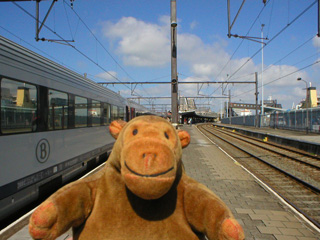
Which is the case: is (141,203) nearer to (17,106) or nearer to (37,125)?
(17,106)

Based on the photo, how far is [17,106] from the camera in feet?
15.0

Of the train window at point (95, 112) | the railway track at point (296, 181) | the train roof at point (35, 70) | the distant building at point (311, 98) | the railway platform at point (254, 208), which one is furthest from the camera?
the distant building at point (311, 98)

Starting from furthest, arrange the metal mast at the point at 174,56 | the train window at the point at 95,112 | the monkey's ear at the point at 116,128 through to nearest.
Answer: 1. the metal mast at the point at 174,56
2. the train window at the point at 95,112
3. the monkey's ear at the point at 116,128

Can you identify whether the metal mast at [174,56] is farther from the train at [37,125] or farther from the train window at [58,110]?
the train window at [58,110]

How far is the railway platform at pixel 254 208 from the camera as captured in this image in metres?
3.90

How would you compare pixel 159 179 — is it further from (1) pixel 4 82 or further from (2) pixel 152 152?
(1) pixel 4 82

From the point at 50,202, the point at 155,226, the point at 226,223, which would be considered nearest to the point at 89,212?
the point at 50,202

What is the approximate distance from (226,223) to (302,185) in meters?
7.15

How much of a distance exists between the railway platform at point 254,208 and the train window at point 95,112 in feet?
12.3

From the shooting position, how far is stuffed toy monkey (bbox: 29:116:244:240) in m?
1.64

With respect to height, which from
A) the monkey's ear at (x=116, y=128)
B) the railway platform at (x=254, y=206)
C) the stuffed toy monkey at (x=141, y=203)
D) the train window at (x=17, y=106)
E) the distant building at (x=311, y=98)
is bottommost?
the railway platform at (x=254, y=206)

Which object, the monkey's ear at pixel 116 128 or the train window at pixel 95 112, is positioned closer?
the monkey's ear at pixel 116 128

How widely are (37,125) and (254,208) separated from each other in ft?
15.6

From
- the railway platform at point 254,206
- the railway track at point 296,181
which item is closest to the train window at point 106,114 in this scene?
the railway platform at point 254,206
